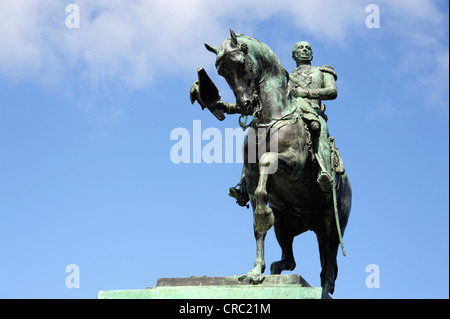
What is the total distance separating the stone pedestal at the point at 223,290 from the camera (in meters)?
12.4

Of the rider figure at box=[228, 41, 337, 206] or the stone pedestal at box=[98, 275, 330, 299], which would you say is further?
the rider figure at box=[228, 41, 337, 206]

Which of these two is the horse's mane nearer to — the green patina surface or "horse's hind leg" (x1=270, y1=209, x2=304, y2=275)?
"horse's hind leg" (x1=270, y1=209, x2=304, y2=275)

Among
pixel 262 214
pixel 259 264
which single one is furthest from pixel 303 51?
pixel 259 264

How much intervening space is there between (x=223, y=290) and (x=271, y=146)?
101 inches

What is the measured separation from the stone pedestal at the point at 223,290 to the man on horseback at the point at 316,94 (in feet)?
7.66

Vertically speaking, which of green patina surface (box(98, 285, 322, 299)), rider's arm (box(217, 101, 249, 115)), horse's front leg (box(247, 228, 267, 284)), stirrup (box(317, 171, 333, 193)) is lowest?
green patina surface (box(98, 285, 322, 299))

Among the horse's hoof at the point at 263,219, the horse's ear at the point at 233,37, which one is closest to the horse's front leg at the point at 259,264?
the horse's hoof at the point at 263,219

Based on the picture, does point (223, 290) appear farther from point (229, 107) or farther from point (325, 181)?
point (229, 107)

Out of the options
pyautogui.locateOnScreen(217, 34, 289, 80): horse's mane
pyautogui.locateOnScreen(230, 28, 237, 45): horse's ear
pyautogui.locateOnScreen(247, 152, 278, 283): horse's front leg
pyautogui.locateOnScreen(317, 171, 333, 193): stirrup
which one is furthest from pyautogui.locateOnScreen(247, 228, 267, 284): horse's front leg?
pyautogui.locateOnScreen(230, 28, 237, 45): horse's ear

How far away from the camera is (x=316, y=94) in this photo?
15453 mm

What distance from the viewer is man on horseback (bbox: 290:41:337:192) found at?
1474 centimetres
